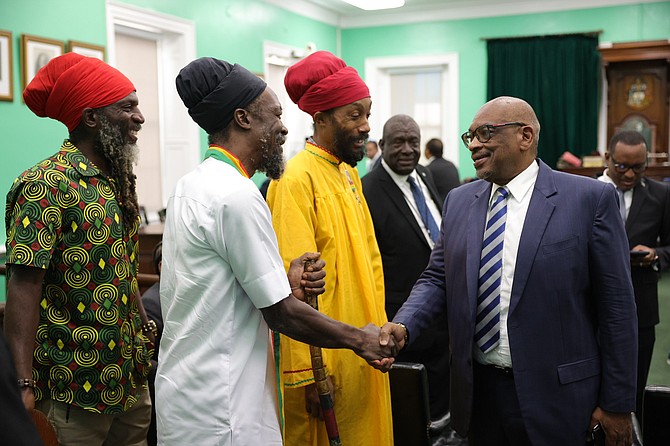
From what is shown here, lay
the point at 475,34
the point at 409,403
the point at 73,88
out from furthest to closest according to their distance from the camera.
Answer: the point at 475,34, the point at 409,403, the point at 73,88

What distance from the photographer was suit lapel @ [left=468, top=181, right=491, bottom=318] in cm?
210

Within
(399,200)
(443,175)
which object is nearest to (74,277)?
(399,200)

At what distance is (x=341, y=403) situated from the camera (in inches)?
93.0

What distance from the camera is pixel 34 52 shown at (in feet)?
17.7

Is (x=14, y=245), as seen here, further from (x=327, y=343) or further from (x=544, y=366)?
(x=544, y=366)

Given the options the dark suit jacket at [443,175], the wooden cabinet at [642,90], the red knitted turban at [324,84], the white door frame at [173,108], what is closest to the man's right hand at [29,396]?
the red knitted turban at [324,84]

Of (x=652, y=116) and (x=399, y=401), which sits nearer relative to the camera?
(x=399, y=401)

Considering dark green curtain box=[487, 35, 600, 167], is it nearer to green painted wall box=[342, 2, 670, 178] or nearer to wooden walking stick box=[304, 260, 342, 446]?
green painted wall box=[342, 2, 670, 178]

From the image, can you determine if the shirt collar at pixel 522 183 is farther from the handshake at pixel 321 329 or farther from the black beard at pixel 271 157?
the black beard at pixel 271 157

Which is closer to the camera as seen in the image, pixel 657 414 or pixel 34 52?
pixel 657 414

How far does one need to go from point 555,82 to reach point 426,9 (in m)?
2.23

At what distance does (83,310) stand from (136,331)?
0.26 m

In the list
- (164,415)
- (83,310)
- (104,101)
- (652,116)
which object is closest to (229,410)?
(164,415)

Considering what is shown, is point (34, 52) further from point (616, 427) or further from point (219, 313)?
point (616, 427)
